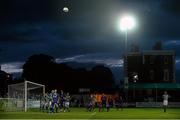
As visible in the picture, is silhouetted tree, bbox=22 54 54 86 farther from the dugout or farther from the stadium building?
the dugout

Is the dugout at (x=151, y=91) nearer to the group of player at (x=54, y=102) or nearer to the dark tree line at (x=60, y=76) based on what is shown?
the dark tree line at (x=60, y=76)

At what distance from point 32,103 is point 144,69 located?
43806 millimetres

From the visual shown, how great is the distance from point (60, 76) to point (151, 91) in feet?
112

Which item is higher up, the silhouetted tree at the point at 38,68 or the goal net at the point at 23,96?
the silhouetted tree at the point at 38,68

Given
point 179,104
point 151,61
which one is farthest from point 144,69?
point 179,104

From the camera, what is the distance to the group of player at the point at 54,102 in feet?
157

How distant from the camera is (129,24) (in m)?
74.0

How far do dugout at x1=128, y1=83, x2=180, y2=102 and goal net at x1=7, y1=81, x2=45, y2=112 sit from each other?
21.6 meters

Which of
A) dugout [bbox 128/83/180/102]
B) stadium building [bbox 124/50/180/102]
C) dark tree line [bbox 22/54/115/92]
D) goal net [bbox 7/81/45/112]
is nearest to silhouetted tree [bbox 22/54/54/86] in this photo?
dark tree line [bbox 22/54/115/92]

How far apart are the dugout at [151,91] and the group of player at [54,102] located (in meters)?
32.9

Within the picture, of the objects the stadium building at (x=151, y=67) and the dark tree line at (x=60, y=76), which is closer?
the stadium building at (x=151, y=67)

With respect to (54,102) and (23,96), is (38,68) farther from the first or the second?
(54,102)

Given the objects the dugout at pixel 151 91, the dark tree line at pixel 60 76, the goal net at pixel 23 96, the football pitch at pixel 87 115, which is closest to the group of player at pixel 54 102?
the football pitch at pixel 87 115

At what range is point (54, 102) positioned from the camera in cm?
4734
